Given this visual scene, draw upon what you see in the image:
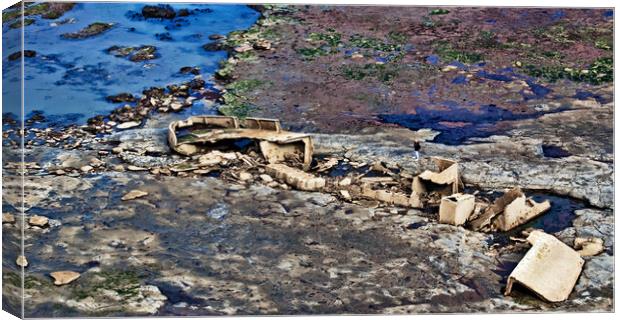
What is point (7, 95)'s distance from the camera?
546 cm

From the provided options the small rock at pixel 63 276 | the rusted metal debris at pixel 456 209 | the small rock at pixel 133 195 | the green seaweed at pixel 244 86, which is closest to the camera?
the small rock at pixel 63 276

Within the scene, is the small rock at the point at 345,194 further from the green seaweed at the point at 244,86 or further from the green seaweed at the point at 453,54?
the green seaweed at the point at 453,54

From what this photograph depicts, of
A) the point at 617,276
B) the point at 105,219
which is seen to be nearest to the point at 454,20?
the point at 617,276

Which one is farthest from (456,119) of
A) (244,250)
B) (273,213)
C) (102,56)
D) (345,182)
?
(102,56)

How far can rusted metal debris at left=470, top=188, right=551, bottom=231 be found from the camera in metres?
5.82

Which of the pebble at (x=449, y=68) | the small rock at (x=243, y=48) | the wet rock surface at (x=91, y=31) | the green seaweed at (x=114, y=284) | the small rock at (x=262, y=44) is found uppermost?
the wet rock surface at (x=91, y=31)

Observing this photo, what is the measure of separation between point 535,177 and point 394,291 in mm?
1161

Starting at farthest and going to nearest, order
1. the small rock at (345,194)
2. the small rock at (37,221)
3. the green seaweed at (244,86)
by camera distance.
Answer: the green seaweed at (244,86)
the small rock at (345,194)
the small rock at (37,221)

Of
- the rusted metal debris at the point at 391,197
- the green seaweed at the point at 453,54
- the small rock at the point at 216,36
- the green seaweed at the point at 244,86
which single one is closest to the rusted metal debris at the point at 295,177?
the rusted metal debris at the point at 391,197

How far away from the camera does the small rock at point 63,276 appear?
539 centimetres

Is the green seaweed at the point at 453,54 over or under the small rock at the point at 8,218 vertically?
over

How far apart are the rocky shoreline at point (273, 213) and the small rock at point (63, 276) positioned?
3cm

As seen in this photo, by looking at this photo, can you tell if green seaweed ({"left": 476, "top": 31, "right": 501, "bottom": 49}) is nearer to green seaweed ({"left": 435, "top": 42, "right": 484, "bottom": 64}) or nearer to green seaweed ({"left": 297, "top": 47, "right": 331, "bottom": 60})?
green seaweed ({"left": 435, "top": 42, "right": 484, "bottom": 64})

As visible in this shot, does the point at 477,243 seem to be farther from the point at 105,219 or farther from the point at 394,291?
the point at 105,219
